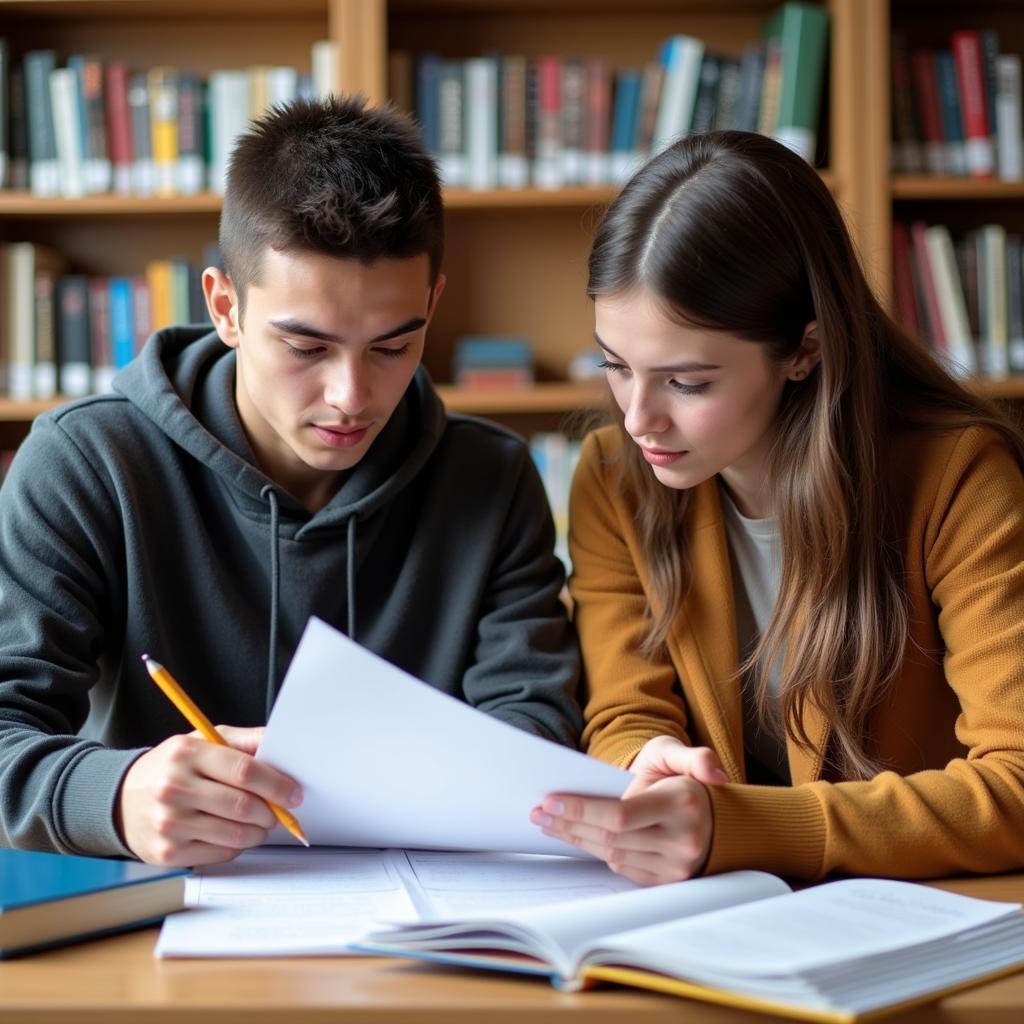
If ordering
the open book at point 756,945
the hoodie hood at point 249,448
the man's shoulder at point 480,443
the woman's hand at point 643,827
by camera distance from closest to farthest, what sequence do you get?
the open book at point 756,945 → the woman's hand at point 643,827 → the hoodie hood at point 249,448 → the man's shoulder at point 480,443

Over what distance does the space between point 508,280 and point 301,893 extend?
88.2 inches

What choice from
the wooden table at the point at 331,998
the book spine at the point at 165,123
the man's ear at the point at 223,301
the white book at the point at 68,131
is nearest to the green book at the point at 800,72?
the book spine at the point at 165,123

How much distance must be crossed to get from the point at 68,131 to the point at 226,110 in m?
0.34

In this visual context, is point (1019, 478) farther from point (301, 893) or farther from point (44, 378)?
point (44, 378)

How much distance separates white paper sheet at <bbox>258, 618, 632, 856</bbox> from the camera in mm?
867

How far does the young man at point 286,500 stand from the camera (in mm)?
1233

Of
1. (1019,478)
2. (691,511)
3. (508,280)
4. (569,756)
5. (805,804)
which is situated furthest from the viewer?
(508,280)

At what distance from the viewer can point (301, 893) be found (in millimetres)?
918

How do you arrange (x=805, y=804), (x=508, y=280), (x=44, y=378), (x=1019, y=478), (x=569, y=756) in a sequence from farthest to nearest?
(x=508, y=280) → (x=44, y=378) → (x=1019, y=478) → (x=805, y=804) → (x=569, y=756)

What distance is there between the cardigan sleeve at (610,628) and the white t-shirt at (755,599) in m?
0.09

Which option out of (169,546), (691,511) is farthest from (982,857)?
(169,546)

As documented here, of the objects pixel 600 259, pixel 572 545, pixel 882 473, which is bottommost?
pixel 572 545

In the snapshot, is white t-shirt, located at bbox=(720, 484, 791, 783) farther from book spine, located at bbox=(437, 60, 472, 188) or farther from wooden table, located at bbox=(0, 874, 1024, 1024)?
book spine, located at bbox=(437, 60, 472, 188)

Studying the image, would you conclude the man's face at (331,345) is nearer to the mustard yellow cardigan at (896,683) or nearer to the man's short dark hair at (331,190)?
the man's short dark hair at (331,190)
